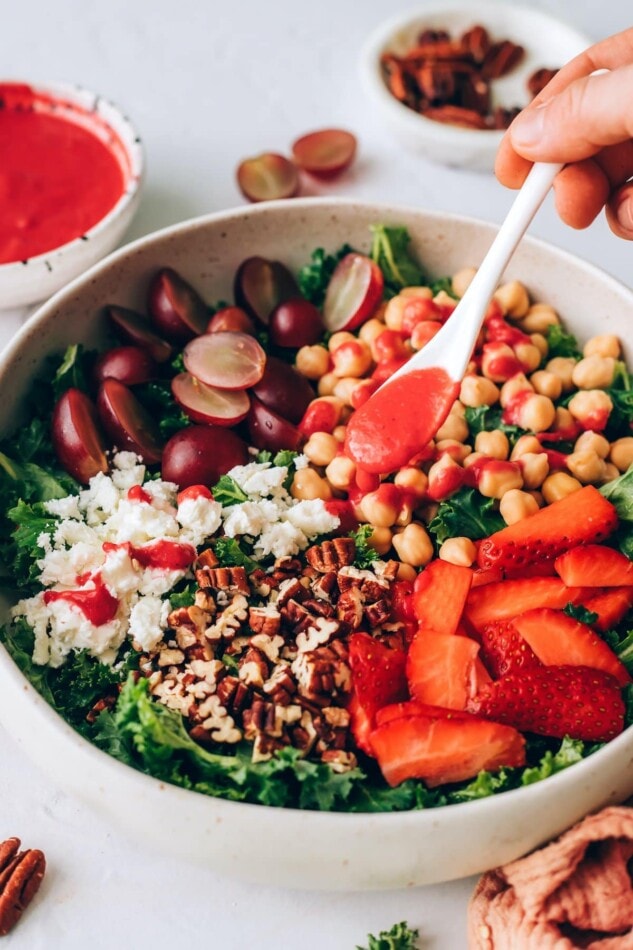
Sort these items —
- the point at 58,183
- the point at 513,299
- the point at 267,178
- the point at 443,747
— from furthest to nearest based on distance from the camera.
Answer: the point at 267,178
the point at 58,183
the point at 513,299
the point at 443,747

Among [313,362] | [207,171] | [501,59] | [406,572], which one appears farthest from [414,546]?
[501,59]

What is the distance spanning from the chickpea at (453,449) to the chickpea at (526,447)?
0.35 feet

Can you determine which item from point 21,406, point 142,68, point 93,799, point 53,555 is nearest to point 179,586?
point 53,555

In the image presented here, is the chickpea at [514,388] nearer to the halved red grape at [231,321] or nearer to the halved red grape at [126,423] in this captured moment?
the halved red grape at [231,321]

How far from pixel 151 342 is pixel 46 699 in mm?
969

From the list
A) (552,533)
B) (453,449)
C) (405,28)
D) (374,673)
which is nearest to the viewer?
(374,673)

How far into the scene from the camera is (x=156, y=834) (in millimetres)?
1771

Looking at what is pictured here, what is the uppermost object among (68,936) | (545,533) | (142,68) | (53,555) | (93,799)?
(142,68)

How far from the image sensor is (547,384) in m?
2.44

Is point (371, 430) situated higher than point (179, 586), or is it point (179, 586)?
point (371, 430)

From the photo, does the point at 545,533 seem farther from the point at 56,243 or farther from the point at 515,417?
the point at 56,243

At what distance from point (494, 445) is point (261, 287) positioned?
0.75 metres

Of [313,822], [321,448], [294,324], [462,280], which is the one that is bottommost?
[313,822]

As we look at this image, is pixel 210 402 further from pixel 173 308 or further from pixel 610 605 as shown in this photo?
pixel 610 605
